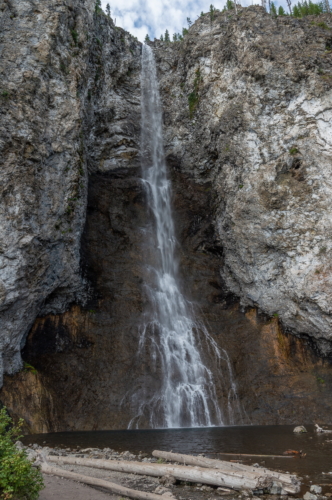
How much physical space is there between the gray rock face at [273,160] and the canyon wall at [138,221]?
0.09 meters

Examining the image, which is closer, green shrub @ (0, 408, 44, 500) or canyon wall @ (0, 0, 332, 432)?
green shrub @ (0, 408, 44, 500)

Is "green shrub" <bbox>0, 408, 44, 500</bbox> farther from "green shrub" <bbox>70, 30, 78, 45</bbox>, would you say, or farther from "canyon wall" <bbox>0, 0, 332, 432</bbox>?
→ "green shrub" <bbox>70, 30, 78, 45</bbox>

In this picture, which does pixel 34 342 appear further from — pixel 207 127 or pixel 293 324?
pixel 207 127

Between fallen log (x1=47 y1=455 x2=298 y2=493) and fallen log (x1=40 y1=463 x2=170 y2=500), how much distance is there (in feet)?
2.72

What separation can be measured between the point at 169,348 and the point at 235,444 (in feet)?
31.0

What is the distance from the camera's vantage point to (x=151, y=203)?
2898 cm

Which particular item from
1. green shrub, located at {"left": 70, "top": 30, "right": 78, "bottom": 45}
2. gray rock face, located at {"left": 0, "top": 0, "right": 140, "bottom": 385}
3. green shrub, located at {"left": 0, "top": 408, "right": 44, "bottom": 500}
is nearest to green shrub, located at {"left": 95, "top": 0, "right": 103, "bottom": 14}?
gray rock face, located at {"left": 0, "top": 0, "right": 140, "bottom": 385}

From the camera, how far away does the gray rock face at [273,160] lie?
851 inches

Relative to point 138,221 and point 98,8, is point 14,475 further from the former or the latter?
point 98,8

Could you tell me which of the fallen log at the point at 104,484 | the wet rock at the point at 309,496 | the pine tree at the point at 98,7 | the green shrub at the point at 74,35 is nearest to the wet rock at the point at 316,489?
the wet rock at the point at 309,496

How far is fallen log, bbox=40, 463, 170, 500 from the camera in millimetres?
6438

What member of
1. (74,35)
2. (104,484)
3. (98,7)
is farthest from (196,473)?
(98,7)

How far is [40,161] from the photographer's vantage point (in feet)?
64.0

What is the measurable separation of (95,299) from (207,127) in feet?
52.2
